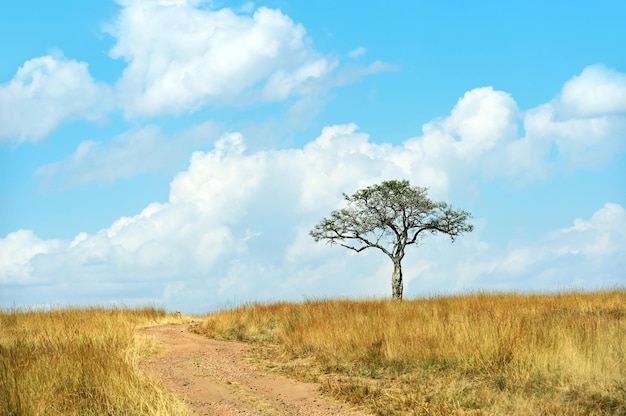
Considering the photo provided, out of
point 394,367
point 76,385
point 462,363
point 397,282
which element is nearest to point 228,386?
point 76,385

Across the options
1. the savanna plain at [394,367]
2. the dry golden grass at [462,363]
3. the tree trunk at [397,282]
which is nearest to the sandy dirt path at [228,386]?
the savanna plain at [394,367]

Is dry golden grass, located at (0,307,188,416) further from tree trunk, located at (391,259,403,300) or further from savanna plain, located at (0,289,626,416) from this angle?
tree trunk, located at (391,259,403,300)

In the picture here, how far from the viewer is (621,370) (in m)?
11.7

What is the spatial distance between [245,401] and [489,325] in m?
6.11

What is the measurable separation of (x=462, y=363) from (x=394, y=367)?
146 centimetres

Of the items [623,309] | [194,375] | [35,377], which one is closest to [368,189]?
[623,309]

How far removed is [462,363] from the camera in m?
13.1

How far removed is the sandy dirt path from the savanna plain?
0.48m

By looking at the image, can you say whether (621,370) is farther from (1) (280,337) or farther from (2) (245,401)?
(1) (280,337)

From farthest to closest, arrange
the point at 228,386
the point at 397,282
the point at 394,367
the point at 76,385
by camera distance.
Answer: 1. the point at 397,282
2. the point at 394,367
3. the point at 228,386
4. the point at 76,385

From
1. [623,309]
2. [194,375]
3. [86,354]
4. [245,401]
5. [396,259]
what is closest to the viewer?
[245,401]

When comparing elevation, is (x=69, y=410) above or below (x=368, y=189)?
below

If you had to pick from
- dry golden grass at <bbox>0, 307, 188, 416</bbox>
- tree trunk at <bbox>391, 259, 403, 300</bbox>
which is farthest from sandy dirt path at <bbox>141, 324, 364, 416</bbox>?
tree trunk at <bbox>391, 259, 403, 300</bbox>

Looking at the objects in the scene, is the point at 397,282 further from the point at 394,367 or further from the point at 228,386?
the point at 228,386
